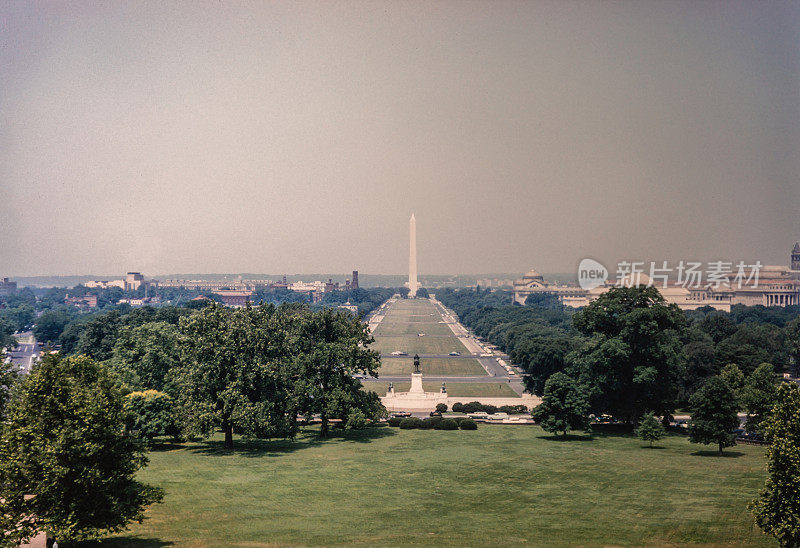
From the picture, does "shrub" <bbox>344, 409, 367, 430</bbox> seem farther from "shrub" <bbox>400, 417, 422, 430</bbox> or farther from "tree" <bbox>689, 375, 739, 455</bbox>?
"tree" <bbox>689, 375, 739, 455</bbox>

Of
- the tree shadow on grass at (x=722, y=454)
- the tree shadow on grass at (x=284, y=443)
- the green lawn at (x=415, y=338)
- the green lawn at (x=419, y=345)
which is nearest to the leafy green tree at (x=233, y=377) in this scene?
the tree shadow on grass at (x=284, y=443)

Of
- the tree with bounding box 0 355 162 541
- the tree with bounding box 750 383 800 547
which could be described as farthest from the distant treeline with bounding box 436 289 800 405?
the tree with bounding box 0 355 162 541

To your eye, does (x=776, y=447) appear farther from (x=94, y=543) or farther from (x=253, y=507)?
(x=94, y=543)

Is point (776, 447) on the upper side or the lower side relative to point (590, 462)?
upper

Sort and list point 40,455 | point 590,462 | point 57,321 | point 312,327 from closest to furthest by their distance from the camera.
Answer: point 40,455 → point 590,462 → point 312,327 → point 57,321

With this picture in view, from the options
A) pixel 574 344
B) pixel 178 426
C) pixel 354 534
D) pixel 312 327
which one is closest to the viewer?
pixel 354 534

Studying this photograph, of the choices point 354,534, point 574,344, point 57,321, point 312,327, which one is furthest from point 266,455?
point 57,321
